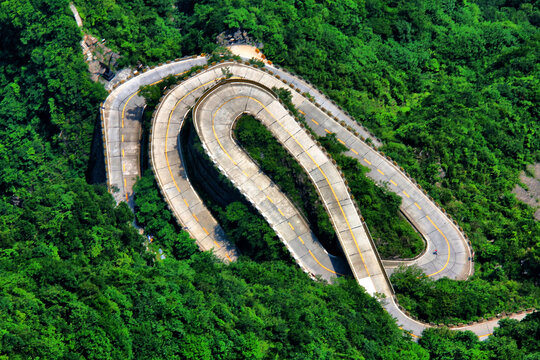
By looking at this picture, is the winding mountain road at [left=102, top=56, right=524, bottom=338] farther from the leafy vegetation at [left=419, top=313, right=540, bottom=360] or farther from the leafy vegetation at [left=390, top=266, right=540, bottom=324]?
the leafy vegetation at [left=419, top=313, right=540, bottom=360]

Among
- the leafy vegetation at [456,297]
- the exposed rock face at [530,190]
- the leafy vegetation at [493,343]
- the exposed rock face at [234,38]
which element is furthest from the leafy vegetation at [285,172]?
the exposed rock face at [530,190]

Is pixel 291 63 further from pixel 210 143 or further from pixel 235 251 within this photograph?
pixel 235 251

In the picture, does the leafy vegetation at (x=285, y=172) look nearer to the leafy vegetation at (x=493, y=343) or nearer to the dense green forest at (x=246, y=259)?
the dense green forest at (x=246, y=259)

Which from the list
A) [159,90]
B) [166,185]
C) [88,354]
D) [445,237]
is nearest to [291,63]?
[159,90]

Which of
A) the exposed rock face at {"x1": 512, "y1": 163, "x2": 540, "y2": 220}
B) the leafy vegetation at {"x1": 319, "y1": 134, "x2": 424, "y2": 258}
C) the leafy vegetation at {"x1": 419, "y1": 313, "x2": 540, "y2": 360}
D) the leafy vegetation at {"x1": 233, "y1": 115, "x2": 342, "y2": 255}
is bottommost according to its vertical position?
the leafy vegetation at {"x1": 419, "y1": 313, "x2": 540, "y2": 360}

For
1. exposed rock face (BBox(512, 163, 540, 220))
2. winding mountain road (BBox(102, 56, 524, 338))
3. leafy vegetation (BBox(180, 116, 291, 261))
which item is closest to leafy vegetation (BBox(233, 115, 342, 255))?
winding mountain road (BBox(102, 56, 524, 338))

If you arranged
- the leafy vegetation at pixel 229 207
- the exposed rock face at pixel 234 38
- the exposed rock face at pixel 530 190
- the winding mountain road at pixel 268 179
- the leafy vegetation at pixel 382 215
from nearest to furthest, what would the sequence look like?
the leafy vegetation at pixel 229 207
the winding mountain road at pixel 268 179
the leafy vegetation at pixel 382 215
the exposed rock face at pixel 530 190
the exposed rock face at pixel 234 38

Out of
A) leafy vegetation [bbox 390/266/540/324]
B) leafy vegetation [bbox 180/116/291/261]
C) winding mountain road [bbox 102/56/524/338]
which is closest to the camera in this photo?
leafy vegetation [bbox 390/266/540/324]
